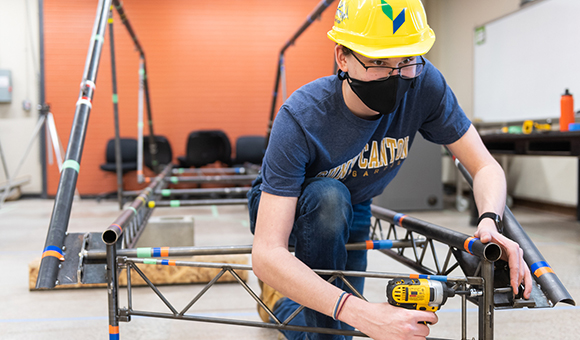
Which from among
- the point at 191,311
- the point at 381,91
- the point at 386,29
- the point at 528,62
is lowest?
the point at 191,311

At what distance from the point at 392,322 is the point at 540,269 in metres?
0.59

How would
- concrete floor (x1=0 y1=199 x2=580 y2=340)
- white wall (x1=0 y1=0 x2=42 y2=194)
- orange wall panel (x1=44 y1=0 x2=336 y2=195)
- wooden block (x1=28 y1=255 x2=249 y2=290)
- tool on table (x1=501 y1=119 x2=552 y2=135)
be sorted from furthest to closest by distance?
1. orange wall panel (x1=44 y1=0 x2=336 y2=195)
2. white wall (x1=0 y1=0 x2=42 y2=194)
3. tool on table (x1=501 y1=119 x2=552 y2=135)
4. wooden block (x1=28 y1=255 x2=249 y2=290)
5. concrete floor (x1=0 y1=199 x2=580 y2=340)

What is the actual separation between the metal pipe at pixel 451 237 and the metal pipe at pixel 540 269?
0.18 metres

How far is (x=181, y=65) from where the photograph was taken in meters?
6.98

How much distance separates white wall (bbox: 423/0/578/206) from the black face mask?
436 cm

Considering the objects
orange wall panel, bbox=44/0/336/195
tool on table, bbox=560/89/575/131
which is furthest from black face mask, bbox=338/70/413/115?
orange wall panel, bbox=44/0/336/195

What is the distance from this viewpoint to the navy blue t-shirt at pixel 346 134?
1136mm

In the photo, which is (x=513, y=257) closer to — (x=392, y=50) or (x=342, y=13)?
(x=392, y=50)

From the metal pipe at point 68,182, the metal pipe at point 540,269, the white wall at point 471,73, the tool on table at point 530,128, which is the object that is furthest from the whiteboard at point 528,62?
the metal pipe at point 68,182

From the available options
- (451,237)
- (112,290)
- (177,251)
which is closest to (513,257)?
(451,237)

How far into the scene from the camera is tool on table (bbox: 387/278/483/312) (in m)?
0.96

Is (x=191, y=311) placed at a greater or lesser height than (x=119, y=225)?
lesser

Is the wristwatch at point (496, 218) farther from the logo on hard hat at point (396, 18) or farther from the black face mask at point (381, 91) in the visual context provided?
the logo on hard hat at point (396, 18)

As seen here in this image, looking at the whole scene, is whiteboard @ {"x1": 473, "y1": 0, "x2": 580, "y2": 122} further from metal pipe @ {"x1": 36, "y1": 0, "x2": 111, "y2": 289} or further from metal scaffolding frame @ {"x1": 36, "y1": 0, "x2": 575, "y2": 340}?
metal pipe @ {"x1": 36, "y1": 0, "x2": 111, "y2": 289}
